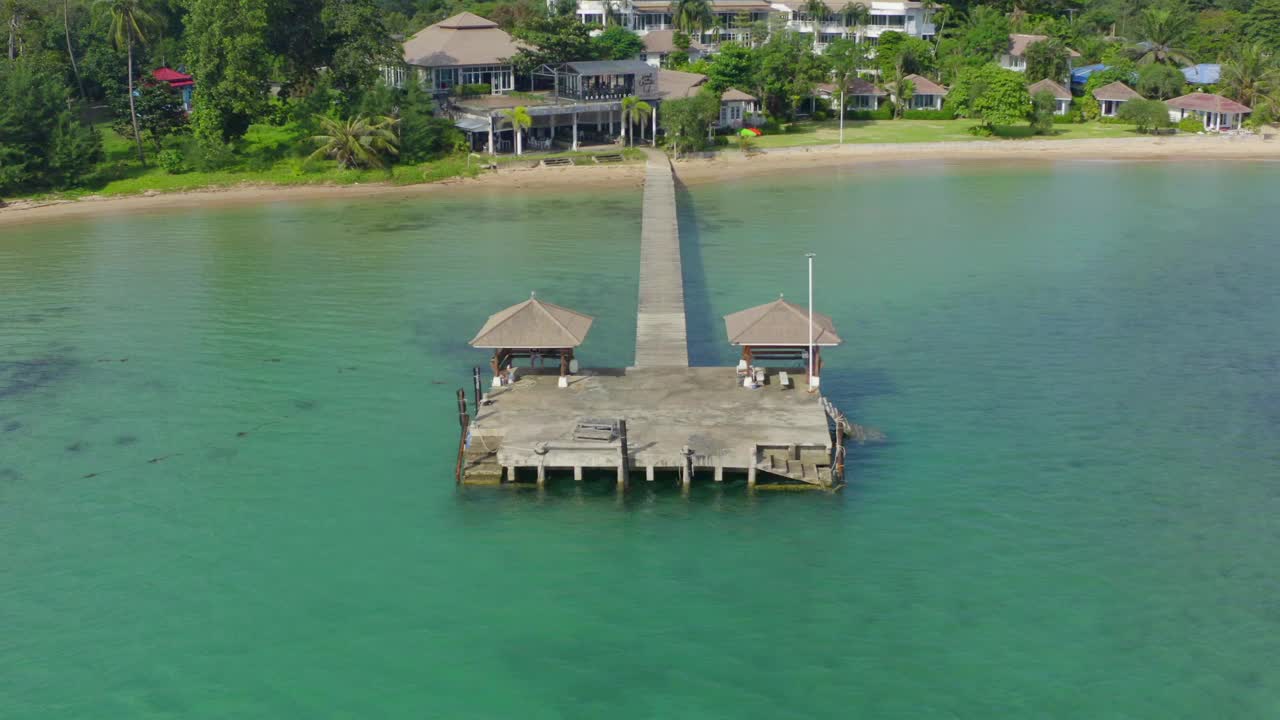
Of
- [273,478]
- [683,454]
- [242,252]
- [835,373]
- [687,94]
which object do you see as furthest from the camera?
[687,94]

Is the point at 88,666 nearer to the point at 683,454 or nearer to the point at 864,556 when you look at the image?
the point at 683,454

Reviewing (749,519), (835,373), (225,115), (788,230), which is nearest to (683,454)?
(749,519)

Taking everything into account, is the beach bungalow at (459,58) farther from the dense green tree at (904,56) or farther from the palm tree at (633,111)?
the dense green tree at (904,56)

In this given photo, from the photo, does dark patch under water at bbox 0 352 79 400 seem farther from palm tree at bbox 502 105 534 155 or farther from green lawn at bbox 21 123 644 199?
palm tree at bbox 502 105 534 155

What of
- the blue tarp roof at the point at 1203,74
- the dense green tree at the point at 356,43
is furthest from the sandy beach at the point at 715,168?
the blue tarp roof at the point at 1203,74

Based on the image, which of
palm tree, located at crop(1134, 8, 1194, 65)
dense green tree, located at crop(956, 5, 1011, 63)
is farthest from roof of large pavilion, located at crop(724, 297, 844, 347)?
palm tree, located at crop(1134, 8, 1194, 65)

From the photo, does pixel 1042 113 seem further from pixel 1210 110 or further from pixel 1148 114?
pixel 1210 110

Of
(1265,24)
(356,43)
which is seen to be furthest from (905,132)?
(356,43)
